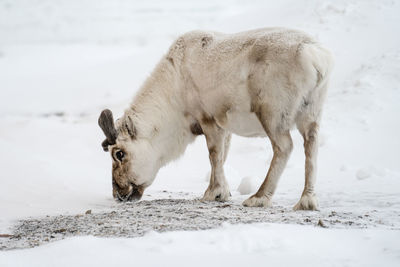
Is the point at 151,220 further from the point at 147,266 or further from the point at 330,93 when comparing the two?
the point at 330,93

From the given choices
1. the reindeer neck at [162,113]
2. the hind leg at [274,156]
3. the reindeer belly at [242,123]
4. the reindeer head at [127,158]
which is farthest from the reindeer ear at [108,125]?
the hind leg at [274,156]

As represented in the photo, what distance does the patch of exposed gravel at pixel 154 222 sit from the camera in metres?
3.73

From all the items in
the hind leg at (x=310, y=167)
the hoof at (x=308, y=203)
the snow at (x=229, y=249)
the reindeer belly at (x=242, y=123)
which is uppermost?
the reindeer belly at (x=242, y=123)

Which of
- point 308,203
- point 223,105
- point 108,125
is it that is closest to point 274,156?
point 308,203

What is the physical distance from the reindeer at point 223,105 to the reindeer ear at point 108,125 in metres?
0.01

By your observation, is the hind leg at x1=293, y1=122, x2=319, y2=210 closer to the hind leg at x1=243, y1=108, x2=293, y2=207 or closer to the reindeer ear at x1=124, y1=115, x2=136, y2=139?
the hind leg at x1=243, y1=108, x2=293, y2=207

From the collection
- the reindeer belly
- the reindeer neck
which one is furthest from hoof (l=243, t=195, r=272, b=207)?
the reindeer neck

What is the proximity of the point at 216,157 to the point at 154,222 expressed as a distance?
221 cm

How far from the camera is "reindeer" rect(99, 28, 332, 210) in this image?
5082 millimetres

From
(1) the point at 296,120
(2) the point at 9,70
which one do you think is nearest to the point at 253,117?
(1) the point at 296,120

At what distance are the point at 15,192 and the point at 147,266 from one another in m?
3.92

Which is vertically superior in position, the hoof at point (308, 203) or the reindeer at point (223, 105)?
the reindeer at point (223, 105)

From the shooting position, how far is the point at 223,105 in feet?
18.7

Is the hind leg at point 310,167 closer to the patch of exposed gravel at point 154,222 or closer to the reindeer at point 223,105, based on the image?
the reindeer at point 223,105
